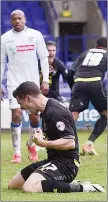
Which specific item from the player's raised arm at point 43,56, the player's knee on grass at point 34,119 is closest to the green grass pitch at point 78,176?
the player's knee on grass at point 34,119

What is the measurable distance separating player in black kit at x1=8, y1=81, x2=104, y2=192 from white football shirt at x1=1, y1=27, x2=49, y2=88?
3138mm

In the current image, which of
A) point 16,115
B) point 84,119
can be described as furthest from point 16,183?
point 84,119

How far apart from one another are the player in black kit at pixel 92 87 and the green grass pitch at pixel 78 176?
0.44 meters

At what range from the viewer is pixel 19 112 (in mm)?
10133

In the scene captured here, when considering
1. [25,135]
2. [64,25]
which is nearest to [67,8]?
[64,25]

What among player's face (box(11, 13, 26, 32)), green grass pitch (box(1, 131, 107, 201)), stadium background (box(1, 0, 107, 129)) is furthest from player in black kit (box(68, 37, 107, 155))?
stadium background (box(1, 0, 107, 129))

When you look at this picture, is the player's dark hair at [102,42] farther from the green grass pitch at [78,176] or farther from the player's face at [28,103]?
the player's face at [28,103]

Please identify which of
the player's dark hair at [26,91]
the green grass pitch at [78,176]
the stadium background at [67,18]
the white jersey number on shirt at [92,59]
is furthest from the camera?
the stadium background at [67,18]

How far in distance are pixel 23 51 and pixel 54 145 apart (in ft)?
11.5

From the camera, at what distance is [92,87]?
431 inches

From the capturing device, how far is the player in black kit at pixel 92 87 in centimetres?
1094

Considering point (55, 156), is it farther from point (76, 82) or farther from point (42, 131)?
point (76, 82)

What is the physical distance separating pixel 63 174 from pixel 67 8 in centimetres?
1816

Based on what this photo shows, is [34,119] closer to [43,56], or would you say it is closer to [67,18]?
[43,56]
